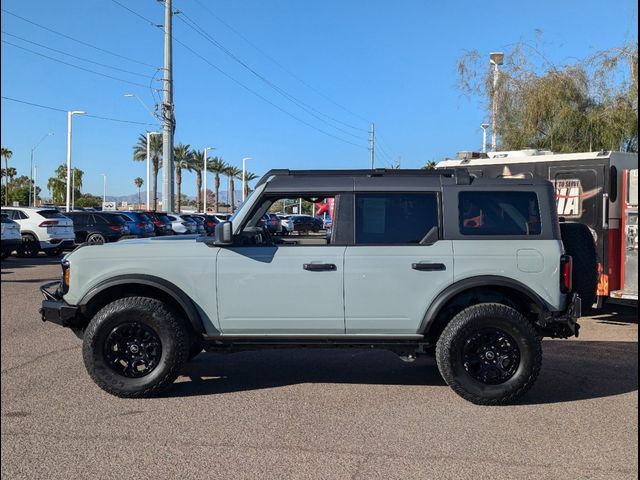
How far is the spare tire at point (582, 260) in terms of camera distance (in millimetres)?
5754

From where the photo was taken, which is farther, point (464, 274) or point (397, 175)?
point (397, 175)

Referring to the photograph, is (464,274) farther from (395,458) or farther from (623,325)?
(623,325)

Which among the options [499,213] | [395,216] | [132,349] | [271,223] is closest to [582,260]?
[499,213]

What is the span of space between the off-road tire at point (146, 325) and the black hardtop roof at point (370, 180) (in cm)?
150

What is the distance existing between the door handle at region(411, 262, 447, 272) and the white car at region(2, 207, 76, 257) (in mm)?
17214

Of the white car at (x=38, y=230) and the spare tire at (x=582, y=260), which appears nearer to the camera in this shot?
the spare tire at (x=582, y=260)

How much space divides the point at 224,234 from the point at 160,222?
81.0 feet

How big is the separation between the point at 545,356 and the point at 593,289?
1690 mm

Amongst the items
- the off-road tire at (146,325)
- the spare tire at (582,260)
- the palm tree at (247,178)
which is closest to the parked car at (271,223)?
the off-road tire at (146,325)

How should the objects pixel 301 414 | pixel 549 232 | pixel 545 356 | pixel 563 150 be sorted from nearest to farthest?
pixel 301 414
pixel 549 232
pixel 545 356
pixel 563 150

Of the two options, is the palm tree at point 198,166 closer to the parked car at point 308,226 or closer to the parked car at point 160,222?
the parked car at point 160,222

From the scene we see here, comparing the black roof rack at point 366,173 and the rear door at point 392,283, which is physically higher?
the black roof rack at point 366,173

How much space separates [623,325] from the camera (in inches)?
368

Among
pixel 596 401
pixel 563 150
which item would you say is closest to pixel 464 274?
pixel 596 401
